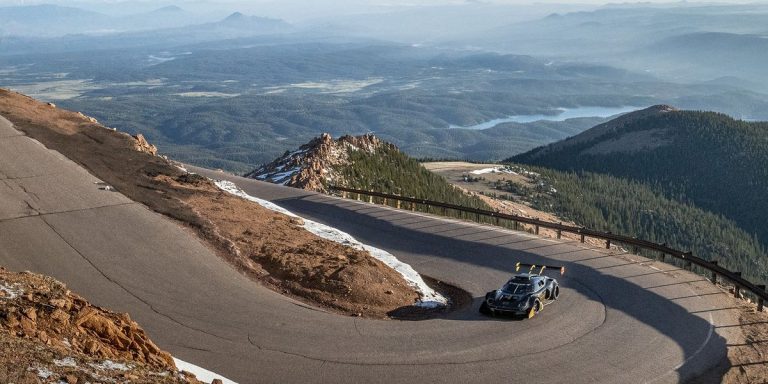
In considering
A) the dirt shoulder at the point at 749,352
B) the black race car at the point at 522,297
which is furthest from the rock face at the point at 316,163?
the dirt shoulder at the point at 749,352

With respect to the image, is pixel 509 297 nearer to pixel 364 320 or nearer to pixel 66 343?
pixel 364 320

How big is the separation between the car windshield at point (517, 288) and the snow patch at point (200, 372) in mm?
9618

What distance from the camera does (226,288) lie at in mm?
24484

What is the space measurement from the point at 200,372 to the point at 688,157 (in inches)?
3940

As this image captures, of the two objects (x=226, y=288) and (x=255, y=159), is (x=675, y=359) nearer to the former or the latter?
(x=226, y=288)

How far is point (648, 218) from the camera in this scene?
82438mm

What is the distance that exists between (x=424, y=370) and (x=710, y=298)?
12084 millimetres

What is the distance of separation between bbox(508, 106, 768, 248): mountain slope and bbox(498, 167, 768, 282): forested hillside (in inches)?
235

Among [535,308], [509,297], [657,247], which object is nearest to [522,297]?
[509,297]

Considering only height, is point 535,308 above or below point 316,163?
above

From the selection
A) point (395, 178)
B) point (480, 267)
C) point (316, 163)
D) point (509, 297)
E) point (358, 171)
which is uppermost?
point (509, 297)

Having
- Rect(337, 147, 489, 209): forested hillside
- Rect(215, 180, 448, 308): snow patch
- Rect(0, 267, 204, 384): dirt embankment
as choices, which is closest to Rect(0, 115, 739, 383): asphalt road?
Rect(215, 180, 448, 308): snow patch

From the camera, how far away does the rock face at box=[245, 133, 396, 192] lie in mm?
49938

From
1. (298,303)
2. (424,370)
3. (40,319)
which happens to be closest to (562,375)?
(424,370)
